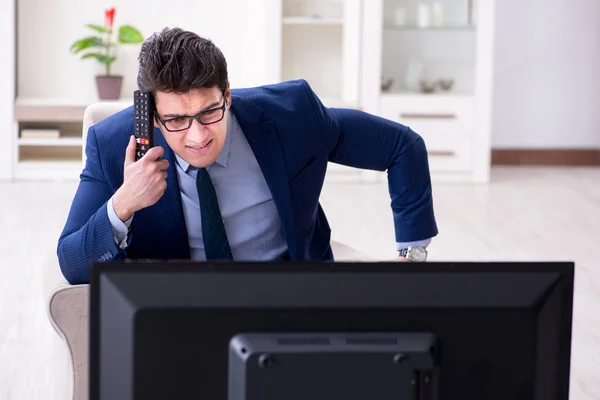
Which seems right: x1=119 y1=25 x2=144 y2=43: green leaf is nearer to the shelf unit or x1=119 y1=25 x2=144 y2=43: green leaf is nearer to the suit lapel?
the shelf unit

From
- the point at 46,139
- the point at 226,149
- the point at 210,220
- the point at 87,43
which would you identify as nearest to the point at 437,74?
the point at 87,43

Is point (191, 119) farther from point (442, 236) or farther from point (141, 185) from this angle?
point (442, 236)

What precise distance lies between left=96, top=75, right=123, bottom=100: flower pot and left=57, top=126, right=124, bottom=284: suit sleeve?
4.38 meters

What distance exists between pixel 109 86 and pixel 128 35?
0.34m

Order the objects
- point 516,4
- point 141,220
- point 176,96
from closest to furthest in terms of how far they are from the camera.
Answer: point 176,96 < point 141,220 < point 516,4

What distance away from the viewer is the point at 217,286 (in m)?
0.96

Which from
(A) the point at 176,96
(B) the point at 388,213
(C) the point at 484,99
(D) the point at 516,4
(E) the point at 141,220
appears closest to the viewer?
(A) the point at 176,96

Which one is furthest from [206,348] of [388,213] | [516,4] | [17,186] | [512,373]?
[516,4]

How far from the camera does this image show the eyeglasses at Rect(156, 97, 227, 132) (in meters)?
1.67

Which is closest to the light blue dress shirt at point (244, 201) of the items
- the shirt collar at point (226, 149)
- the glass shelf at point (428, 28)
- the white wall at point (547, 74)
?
the shirt collar at point (226, 149)

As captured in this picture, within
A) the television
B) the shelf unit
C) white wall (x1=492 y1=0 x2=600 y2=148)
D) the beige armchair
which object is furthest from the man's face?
white wall (x1=492 y1=0 x2=600 y2=148)

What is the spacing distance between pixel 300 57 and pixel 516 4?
1527mm

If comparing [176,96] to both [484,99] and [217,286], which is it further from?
[484,99]

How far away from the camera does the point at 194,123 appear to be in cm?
167
